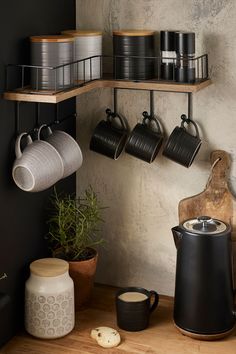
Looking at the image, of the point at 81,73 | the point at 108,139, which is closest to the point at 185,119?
the point at 108,139

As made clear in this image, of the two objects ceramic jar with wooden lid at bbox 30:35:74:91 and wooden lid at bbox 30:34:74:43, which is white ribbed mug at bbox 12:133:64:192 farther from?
wooden lid at bbox 30:34:74:43

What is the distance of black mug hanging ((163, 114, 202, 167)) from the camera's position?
2418 millimetres

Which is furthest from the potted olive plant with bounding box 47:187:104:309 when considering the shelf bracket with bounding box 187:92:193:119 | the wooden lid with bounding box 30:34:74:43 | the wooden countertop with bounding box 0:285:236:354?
Result: the wooden lid with bounding box 30:34:74:43

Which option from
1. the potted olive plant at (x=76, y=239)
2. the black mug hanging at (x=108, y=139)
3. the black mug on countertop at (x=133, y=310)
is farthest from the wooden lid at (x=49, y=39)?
the black mug on countertop at (x=133, y=310)

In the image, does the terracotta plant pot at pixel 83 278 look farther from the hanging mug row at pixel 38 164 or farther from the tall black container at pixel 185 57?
the tall black container at pixel 185 57

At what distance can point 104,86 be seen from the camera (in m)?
2.40

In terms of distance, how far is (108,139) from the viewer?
2518 millimetres

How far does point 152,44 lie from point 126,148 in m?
0.35

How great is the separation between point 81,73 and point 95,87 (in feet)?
0.21

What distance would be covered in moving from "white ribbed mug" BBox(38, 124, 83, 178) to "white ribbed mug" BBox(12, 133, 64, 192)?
0.08 metres

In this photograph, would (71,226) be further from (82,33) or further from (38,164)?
(82,33)

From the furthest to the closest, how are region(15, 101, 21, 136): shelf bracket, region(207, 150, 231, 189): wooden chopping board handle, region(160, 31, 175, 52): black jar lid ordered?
region(207, 150, 231, 189): wooden chopping board handle < region(160, 31, 175, 52): black jar lid < region(15, 101, 21, 136): shelf bracket

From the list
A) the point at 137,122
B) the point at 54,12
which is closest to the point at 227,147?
the point at 137,122

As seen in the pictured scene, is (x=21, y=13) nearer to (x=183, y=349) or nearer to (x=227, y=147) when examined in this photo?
(x=227, y=147)
